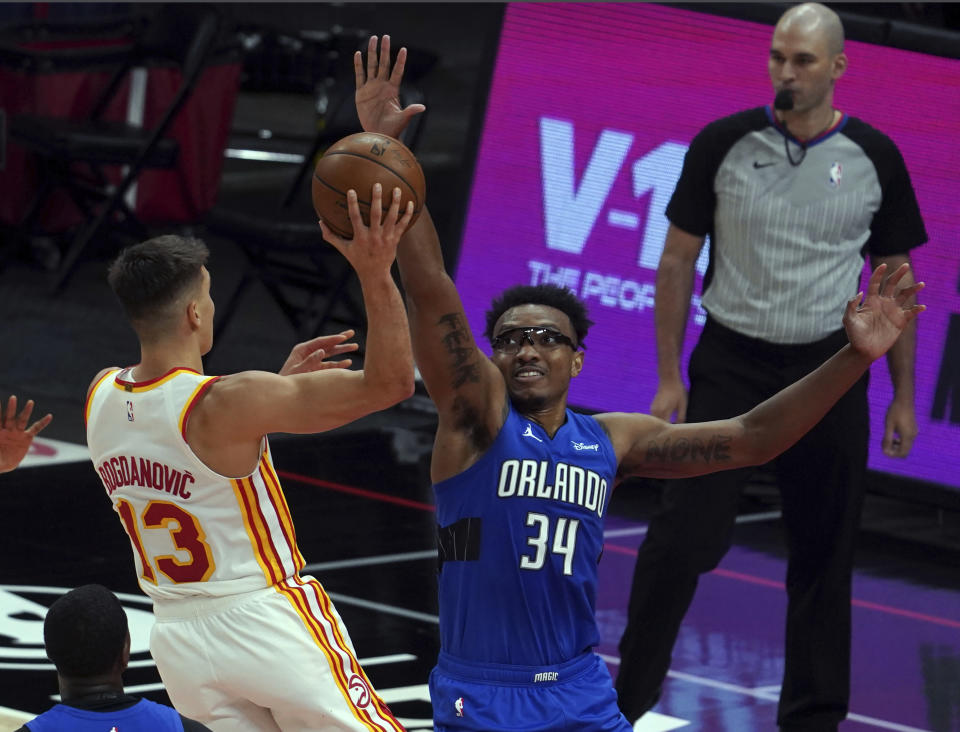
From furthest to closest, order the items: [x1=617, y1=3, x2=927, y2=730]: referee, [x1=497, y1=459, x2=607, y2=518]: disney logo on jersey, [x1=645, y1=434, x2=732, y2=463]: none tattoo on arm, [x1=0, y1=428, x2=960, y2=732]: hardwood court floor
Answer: [x1=0, y1=428, x2=960, y2=732]: hardwood court floor < [x1=617, y1=3, x2=927, y2=730]: referee < [x1=645, y1=434, x2=732, y2=463]: none tattoo on arm < [x1=497, y1=459, x2=607, y2=518]: disney logo on jersey

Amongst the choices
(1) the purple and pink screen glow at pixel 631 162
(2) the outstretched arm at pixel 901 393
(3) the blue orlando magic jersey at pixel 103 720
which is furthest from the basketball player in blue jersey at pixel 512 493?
(1) the purple and pink screen glow at pixel 631 162

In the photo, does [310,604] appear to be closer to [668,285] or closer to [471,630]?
[471,630]

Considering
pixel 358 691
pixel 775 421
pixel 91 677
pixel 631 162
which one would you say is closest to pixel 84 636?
pixel 91 677

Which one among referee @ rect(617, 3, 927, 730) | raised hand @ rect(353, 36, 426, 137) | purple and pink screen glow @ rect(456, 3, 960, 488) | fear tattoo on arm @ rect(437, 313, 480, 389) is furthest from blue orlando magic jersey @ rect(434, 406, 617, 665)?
purple and pink screen glow @ rect(456, 3, 960, 488)

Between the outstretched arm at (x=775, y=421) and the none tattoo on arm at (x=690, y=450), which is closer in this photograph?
the outstretched arm at (x=775, y=421)

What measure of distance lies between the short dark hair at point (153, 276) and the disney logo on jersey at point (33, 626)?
2.31m

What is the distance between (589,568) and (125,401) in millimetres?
1206

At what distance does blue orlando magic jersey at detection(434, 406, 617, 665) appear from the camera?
430 cm

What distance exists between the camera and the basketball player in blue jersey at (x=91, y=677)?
136 inches

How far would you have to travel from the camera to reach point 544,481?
441 centimetres

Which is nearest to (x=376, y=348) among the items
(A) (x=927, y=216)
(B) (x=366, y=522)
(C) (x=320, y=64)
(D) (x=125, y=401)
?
(D) (x=125, y=401)

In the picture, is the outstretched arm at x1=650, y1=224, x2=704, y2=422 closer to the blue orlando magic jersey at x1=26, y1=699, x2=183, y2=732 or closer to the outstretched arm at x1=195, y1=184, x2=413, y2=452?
Result: the outstretched arm at x1=195, y1=184, x2=413, y2=452

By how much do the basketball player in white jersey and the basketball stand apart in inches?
2.1

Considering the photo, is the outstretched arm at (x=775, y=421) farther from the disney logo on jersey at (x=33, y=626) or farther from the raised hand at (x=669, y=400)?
the disney logo on jersey at (x=33, y=626)
